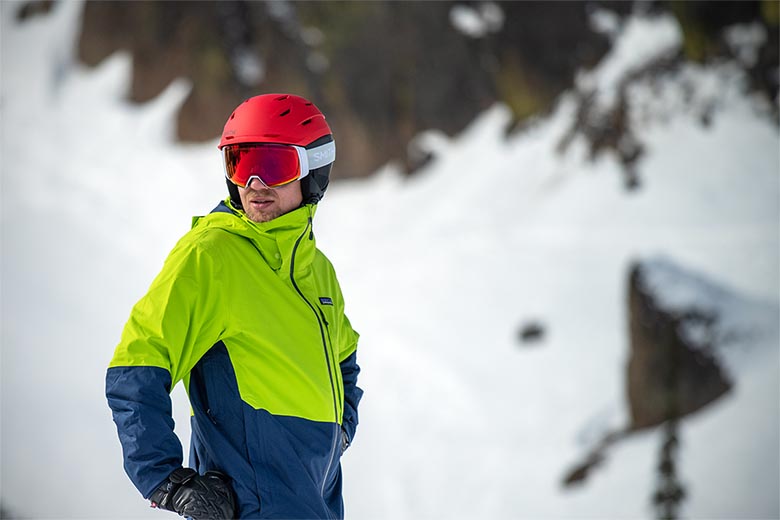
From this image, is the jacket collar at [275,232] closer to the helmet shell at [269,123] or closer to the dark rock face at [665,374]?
the helmet shell at [269,123]

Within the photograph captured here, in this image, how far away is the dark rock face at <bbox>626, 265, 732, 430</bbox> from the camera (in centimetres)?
746

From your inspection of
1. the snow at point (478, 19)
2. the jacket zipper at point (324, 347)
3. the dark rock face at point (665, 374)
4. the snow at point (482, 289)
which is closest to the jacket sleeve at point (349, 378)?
the jacket zipper at point (324, 347)

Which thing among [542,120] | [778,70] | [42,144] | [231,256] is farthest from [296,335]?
[42,144]

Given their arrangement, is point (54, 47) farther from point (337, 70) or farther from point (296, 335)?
point (296, 335)

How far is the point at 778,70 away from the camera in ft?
31.8

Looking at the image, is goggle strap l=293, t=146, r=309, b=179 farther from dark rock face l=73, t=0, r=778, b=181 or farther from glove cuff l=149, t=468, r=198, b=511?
dark rock face l=73, t=0, r=778, b=181

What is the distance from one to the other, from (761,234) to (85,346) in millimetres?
6930

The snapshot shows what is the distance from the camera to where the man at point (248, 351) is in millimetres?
1741

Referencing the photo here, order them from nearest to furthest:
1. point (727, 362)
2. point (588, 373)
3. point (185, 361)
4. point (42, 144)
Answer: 1. point (185, 361)
2. point (727, 362)
3. point (588, 373)
4. point (42, 144)

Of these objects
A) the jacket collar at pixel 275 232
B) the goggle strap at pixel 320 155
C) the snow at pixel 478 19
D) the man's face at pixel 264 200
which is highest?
the snow at pixel 478 19

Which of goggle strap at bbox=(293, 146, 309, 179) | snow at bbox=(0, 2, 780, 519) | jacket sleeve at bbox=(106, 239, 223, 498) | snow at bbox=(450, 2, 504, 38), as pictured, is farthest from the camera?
snow at bbox=(450, 2, 504, 38)

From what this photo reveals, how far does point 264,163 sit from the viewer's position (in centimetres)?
208

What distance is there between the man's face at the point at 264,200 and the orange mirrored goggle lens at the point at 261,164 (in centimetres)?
2

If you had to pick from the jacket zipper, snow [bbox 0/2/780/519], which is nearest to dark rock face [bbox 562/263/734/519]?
snow [bbox 0/2/780/519]
